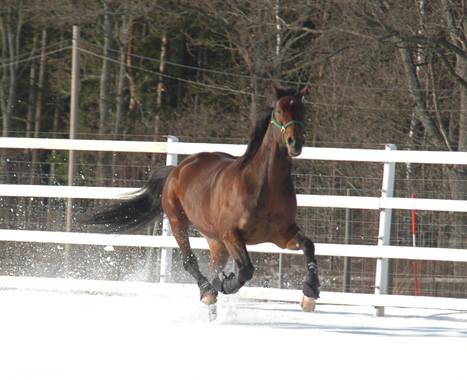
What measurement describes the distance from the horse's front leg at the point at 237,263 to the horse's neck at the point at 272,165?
0.45 metres

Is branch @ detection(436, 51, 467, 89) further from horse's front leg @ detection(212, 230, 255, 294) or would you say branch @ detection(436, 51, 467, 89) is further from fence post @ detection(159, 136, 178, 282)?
horse's front leg @ detection(212, 230, 255, 294)

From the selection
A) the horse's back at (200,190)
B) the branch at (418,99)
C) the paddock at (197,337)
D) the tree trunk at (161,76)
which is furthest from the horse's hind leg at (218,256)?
the tree trunk at (161,76)

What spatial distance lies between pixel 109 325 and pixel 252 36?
45.2ft

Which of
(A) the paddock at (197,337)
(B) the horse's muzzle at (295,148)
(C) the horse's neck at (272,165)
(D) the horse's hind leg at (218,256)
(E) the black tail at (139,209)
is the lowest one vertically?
(A) the paddock at (197,337)

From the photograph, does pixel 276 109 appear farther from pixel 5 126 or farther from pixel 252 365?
pixel 5 126

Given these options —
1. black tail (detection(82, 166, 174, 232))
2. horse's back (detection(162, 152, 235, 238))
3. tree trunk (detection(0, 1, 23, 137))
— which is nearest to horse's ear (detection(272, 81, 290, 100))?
horse's back (detection(162, 152, 235, 238))

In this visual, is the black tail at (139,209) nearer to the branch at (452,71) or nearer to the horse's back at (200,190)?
the horse's back at (200,190)

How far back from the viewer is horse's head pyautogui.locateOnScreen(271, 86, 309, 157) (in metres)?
7.41

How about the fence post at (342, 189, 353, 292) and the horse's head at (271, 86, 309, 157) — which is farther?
the fence post at (342, 189, 353, 292)

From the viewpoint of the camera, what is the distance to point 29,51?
31.5m

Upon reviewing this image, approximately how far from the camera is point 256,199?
7844mm

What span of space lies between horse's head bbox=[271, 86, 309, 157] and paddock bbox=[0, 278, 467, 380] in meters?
1.31

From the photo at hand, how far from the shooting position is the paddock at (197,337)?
5977mm

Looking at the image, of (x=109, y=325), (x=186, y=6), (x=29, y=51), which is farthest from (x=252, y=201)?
(x=29, y=51)
